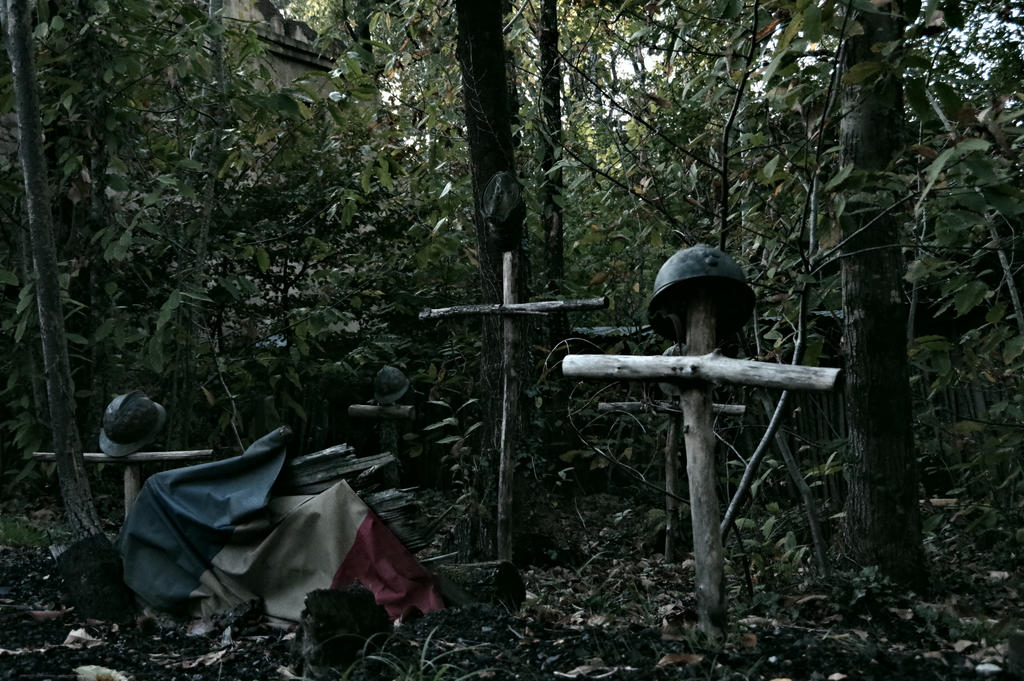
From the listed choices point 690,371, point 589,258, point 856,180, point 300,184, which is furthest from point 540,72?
point 690,371

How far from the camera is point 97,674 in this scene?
3770 mm

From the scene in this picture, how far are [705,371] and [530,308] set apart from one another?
74.8 inches

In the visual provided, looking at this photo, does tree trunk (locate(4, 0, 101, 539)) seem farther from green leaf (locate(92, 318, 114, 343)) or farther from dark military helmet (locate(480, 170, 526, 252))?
dark military helmet (locate(480, 170, 526, 252))

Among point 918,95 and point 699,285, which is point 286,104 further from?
point 918,95

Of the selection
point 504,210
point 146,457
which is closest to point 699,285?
point 504,210

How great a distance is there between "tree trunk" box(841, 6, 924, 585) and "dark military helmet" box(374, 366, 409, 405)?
330 cm

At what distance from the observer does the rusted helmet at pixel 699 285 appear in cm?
362

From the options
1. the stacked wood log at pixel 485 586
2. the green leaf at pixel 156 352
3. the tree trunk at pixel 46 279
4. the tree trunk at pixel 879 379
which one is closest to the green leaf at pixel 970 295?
the tree trunk at pixel 879 379

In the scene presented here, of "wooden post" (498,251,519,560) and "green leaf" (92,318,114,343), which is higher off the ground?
"green leaf" (92,318,114,343)

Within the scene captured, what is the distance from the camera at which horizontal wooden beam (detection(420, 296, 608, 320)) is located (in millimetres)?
5043

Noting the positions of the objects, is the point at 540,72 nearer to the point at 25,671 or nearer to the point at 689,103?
the point at 689,103

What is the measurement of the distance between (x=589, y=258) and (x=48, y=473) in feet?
18.9

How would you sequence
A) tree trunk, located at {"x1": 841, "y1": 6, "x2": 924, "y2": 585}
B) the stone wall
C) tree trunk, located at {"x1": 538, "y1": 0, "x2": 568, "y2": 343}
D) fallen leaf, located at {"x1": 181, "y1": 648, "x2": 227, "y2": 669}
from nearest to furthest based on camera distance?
fallen leaf, located at {"x1": 181, "y1": 648, "x2": 227, "y2": 669}, tree trunk, located at {"x1": 841, "y1": 6, "x2": 924, "y2": 585}, tree trunk, located at {"x1": 538, "y1": 0, "x2": 568, "y2": 343}, the stone wall

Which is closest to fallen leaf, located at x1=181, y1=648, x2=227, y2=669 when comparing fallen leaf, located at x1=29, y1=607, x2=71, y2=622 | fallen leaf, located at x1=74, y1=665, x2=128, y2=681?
fallen leaf, located at x1=74, y1=665, x2=128, y2=681
